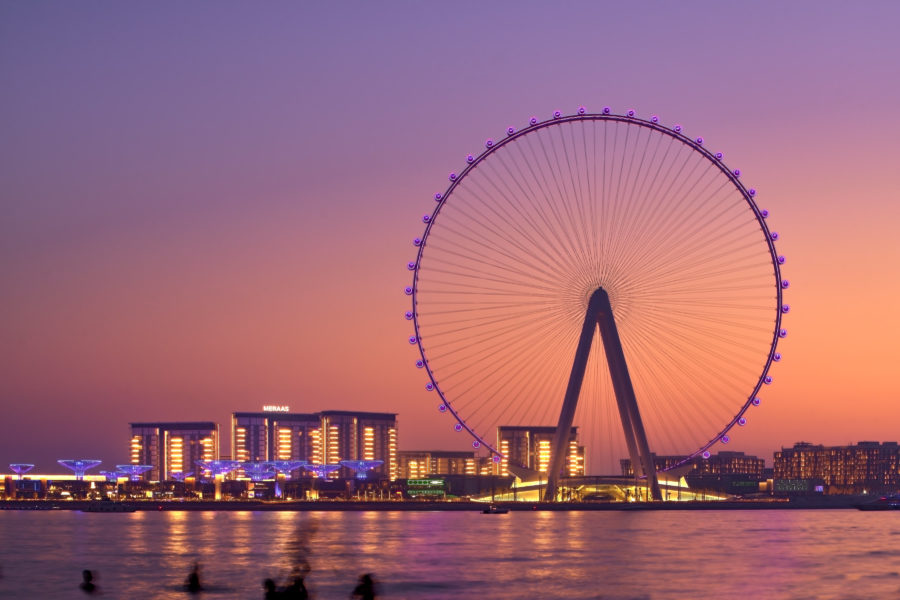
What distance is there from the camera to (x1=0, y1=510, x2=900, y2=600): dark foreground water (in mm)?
66000

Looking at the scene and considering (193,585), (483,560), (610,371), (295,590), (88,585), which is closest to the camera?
(295,590)

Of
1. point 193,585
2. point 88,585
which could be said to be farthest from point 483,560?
point 88,585

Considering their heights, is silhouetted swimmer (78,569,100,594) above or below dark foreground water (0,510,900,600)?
above

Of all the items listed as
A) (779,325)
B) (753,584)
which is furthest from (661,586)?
(779,325)

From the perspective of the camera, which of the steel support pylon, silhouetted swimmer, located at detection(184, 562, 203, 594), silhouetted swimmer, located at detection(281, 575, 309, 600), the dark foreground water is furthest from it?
the steel support pylon

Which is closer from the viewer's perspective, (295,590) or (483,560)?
(295,590)

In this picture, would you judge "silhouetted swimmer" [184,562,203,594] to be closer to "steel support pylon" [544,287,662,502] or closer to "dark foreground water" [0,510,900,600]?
"dark foreground water" [0,510,900,600]

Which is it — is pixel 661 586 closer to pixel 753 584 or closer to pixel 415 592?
pixel 753 584

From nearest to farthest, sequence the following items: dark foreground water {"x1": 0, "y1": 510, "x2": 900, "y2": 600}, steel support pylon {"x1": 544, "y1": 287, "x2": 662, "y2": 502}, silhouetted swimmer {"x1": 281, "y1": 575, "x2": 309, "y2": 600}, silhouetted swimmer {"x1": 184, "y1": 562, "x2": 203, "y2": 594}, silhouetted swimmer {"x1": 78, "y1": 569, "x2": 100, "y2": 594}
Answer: silhouetted swimmer {"x1": 281, "y1": 575, "x2": 309, "y2": 600} → silhouetted swimmer {"x1": 184, "y1": 562, "x2": 203, "y2": 594} → silhouetted swimmer {"x1": 78, "y1": 569, "x2": 100, "y2": 594} → dark foreground water {"x1": 0, "y1": 510, "x2": 900, "y2": 600} → steel support pylon {"x1": 544, "y1": 287, "x2": 662, "y2": 502}

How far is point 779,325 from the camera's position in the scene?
10638cm

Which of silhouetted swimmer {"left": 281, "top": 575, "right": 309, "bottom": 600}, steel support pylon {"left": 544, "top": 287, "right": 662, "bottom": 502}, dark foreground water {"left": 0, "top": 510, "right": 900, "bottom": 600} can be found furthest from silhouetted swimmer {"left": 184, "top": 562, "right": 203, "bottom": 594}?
steel support pylon {"left": 544, "top": 287, "right": 662, "bottom": 502}

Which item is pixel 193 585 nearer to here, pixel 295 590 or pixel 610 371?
pixel 295 590

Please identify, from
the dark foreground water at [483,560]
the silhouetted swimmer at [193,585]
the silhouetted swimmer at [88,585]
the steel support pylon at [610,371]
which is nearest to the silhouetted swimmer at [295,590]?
the dark foreground water at [483,560]

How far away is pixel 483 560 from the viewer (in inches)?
3310
